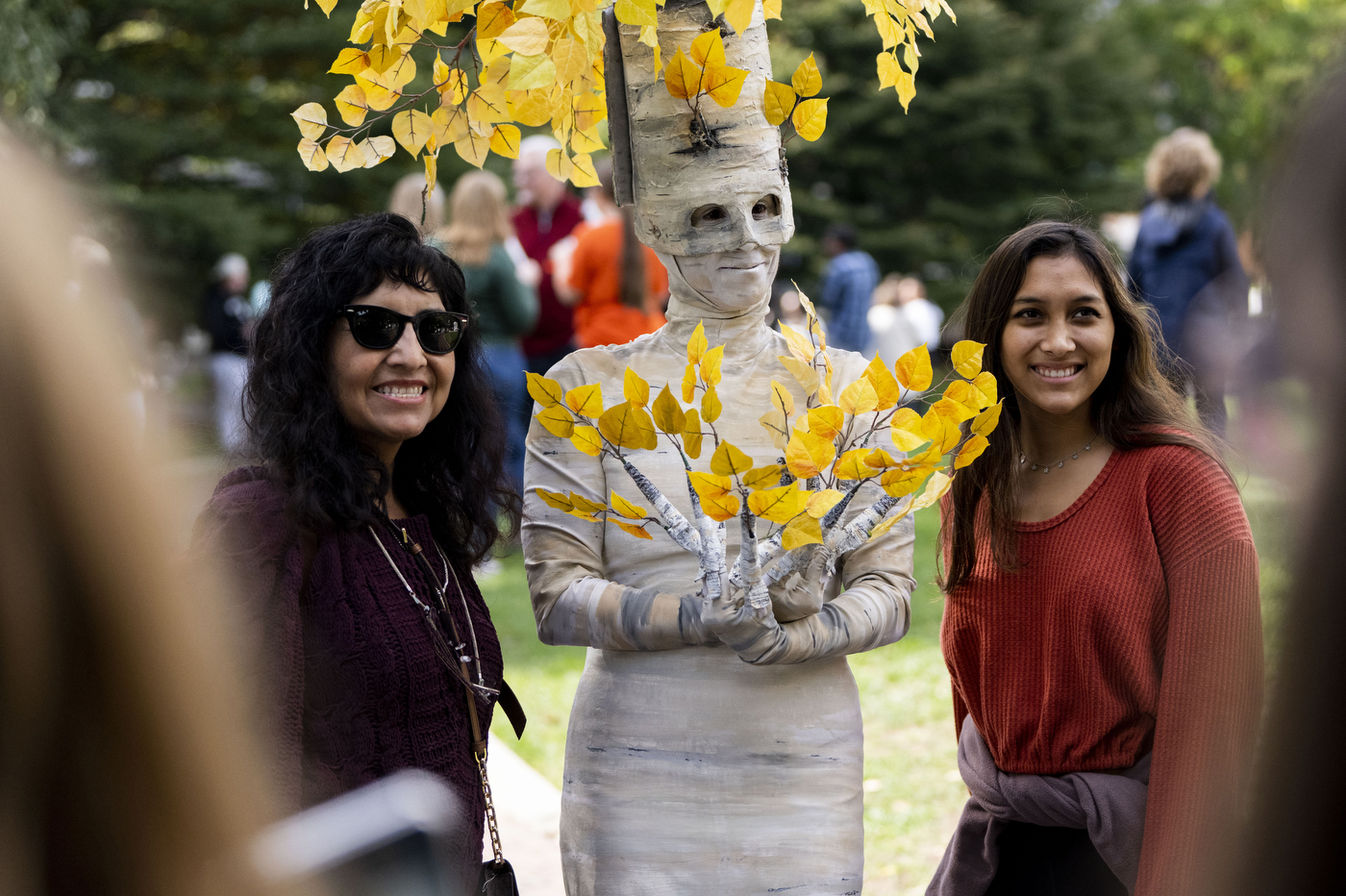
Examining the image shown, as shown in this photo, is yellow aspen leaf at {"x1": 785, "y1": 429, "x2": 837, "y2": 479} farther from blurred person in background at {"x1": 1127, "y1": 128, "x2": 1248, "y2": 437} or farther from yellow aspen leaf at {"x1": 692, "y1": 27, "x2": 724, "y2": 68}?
blurred person in background at {"x1": 1127, "y1": 128, "x2": 1248, "y2": 437}

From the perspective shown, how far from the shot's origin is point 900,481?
6.27 ft

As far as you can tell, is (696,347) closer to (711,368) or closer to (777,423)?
(711,368)

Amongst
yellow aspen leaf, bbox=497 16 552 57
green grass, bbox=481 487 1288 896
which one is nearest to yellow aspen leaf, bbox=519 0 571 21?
yellow aspen leaf, bbox=497 16 552 57

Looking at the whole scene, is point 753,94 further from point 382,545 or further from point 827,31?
point 827,31

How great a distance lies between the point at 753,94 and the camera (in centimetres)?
226

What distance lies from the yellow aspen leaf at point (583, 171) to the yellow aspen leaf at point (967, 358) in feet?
2.92

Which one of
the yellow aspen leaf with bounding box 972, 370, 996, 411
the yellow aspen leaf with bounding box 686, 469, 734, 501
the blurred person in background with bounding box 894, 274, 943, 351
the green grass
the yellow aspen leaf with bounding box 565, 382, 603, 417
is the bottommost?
the green grass

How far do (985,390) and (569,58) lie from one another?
82 centimetres

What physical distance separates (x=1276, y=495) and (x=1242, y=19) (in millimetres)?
32877

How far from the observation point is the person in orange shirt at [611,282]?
6.07 m

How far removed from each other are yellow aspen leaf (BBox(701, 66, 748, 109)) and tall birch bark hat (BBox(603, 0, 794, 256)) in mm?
63

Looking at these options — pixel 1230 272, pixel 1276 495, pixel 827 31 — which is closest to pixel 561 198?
pixel 1230 272

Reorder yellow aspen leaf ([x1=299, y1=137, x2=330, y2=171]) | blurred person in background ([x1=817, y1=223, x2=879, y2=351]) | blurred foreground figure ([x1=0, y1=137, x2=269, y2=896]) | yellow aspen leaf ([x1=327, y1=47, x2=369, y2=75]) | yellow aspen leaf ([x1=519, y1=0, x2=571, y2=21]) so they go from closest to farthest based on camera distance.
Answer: blurred foreground figure ([x1=0, y1=137, x2=269, y2=896]), yellow aspen leaf ([x1=519, y1=0, x2=571, y2=21]), yellow aspen leaf ([x1=327, y1=47, x2=369, y2=75]), yellow aspen leaf ([x1=299, y1=137, x2=330, y2=171]), blurred person in background ([x1=817, y1=223, x2=879, y2=351])

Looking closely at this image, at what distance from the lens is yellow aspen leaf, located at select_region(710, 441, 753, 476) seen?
187cm
